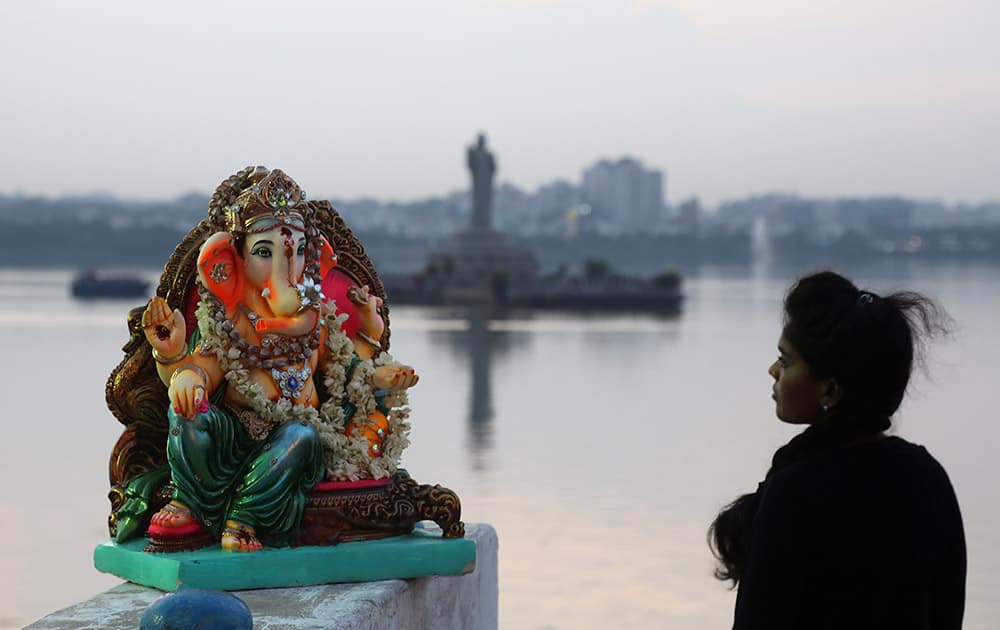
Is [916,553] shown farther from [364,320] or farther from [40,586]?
[40,586]

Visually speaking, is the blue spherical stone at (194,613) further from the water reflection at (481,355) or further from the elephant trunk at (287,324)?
the water reflection at (481,355)

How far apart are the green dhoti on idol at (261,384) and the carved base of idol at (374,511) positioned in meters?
→ 0.04

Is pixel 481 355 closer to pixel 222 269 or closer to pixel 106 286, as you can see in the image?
pixel 222 269

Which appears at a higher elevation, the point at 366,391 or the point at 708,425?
the point at 366,391

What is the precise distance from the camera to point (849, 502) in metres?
2.04

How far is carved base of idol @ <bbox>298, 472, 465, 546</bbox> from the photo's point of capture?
371 centimetres

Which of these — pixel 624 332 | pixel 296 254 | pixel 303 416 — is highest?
pixel 296 254

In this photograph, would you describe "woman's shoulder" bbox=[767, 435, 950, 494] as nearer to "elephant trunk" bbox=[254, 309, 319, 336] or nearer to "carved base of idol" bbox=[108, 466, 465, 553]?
"carved base of idol" bbox=[108, 466, 465, 553]

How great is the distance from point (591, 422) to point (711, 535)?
1131cm

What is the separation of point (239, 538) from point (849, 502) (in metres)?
1.96

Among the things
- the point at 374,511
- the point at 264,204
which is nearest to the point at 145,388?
the point at 264,204

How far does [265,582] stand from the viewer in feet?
11.8

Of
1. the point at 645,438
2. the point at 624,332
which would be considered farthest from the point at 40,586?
the point at 624,332

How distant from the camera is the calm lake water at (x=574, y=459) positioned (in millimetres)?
6535
